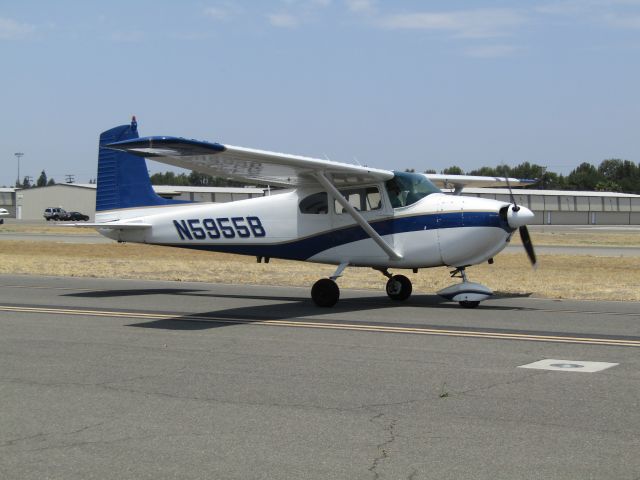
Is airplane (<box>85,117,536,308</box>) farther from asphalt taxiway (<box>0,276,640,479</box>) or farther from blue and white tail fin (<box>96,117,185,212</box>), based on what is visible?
asphalt taxiway (<box>0,276,640,479</box>)

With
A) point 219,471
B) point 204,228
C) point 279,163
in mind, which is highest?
point 279,163

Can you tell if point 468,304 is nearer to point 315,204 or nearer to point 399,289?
point 399,289

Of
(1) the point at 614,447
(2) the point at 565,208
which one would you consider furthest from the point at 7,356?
(2) the point at 565,208

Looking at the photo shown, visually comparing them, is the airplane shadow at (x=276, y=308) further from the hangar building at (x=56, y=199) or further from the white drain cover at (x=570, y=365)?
the hangar building at (x=56, y=199)

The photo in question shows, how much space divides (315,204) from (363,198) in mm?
999

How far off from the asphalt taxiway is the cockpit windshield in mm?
2444

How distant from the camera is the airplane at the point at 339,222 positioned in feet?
48.7

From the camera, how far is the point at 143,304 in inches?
617

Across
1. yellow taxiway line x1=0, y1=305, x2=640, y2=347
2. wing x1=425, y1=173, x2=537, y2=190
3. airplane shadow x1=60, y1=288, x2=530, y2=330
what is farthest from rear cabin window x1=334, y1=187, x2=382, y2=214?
yellow taxiway line x1=0, y1=305, x2=640, y2=347

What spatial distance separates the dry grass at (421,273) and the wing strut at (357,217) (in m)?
3.24

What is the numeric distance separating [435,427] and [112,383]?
3330 mm

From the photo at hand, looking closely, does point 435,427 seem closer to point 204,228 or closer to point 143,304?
point 143,304

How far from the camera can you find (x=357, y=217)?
15359mm

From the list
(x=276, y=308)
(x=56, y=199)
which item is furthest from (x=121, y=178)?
(x=56, y=199)
